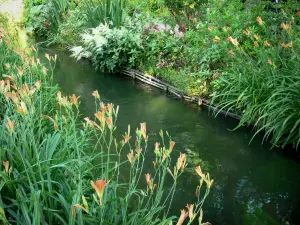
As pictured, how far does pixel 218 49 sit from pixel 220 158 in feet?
6.57

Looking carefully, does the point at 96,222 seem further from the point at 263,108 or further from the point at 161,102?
the point at 161,102

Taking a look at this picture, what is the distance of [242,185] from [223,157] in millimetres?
609

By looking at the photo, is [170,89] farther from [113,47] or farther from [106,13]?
[106,13]

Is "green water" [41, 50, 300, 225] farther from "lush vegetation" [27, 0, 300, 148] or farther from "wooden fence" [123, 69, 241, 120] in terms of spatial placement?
"lush vegetation" [27, 0, 300, 148]

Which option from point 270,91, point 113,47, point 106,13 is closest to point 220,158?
point 270,91

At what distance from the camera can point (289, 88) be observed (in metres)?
4.30

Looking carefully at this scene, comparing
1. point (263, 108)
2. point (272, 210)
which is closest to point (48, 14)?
point (263, 108)

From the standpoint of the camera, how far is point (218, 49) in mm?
5648

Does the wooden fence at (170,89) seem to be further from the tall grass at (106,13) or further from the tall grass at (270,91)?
the tall grass at (106,13)

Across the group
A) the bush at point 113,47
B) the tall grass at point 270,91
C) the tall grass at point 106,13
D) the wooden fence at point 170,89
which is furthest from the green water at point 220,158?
the tall grass at point 106,13

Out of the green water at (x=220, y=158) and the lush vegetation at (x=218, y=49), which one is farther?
the lush vegetation at (x=218, y=49)

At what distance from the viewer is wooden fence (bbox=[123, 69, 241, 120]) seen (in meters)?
5.44

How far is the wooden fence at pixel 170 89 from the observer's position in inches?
214

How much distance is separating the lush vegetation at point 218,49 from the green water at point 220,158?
295 mm
